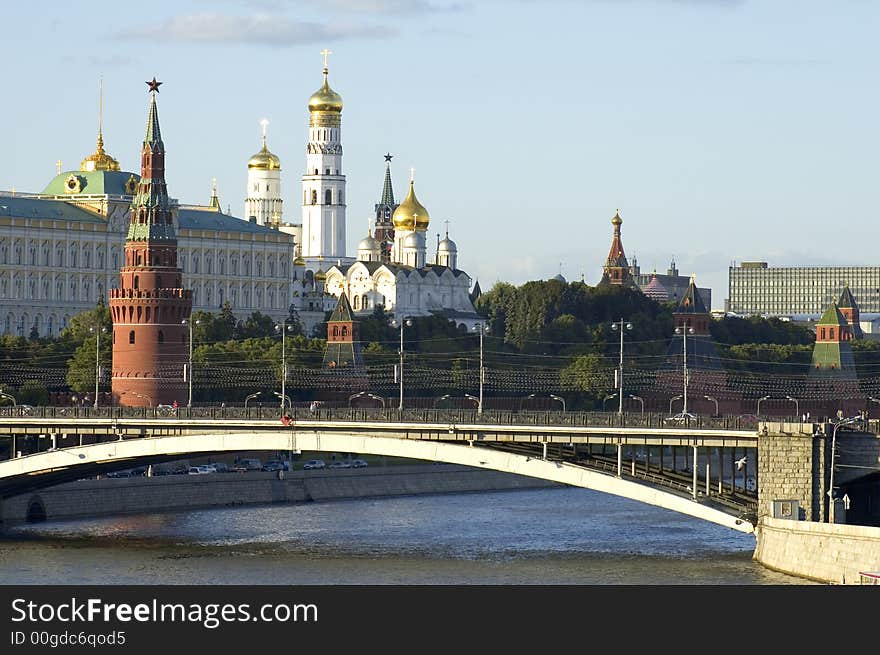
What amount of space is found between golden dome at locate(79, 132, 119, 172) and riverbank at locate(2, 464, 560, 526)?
69.6m

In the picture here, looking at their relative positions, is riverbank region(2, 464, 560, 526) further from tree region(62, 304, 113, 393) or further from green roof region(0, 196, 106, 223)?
green roof region(0, 196, 106, 223)

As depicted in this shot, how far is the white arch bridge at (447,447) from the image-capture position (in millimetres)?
84438

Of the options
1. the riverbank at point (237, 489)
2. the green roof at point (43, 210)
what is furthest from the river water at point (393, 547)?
the green roof at point (43, 210)

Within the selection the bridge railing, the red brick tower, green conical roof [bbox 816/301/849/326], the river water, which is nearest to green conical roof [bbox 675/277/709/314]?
green conical roof [bbox 816/301/849/326]

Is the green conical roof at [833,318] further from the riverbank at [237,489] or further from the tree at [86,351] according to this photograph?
the tree at [86,351]

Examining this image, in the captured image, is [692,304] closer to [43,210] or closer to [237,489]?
[43,210]

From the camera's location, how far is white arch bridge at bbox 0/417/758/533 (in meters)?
84.4

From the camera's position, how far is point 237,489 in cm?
11412

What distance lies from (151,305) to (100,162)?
61.3m

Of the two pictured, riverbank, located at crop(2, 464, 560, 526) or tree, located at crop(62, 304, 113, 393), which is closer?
riverbank, located at crop(2, 464, 560, 526)

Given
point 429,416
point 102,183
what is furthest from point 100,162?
point 429,416

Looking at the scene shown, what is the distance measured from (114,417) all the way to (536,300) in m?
96.4
